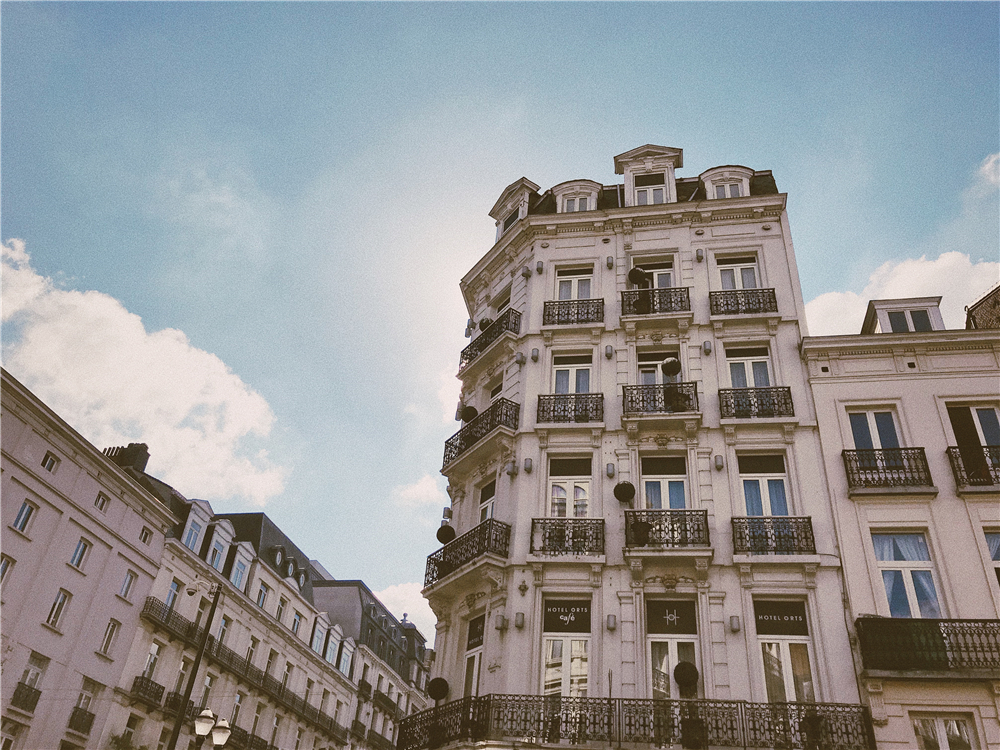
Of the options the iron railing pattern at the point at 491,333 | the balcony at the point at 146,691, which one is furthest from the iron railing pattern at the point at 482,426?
the balcony at the point at 146,691

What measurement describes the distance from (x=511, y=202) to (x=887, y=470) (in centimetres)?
1648

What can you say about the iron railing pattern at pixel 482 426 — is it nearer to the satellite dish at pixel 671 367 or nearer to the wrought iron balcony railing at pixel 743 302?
the satellite dish at pixel 671 367

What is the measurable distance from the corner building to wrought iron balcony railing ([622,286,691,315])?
0.07m

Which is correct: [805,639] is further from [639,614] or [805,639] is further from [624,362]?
[624,362]

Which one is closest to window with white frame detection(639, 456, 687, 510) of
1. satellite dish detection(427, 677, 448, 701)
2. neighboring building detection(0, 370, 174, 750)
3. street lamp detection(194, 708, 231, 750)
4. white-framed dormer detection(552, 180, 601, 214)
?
satellite dish detection(427, 677, 448, 701)

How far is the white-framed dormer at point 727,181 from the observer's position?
2586 cm

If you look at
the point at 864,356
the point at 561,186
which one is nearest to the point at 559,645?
the point at 864,356

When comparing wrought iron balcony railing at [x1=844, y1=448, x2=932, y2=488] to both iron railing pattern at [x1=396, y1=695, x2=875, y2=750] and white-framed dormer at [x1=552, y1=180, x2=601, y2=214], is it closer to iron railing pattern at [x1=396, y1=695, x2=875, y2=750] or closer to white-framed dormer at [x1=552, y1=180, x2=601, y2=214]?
iron railing pattern at [x1=396, y1=695, x2=875, y2=750]

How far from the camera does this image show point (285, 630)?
45906 millimetres

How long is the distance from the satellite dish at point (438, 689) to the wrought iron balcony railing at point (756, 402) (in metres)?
10.2

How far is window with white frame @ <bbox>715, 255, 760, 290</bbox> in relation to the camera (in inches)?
951

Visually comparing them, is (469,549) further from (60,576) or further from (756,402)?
(60,576)

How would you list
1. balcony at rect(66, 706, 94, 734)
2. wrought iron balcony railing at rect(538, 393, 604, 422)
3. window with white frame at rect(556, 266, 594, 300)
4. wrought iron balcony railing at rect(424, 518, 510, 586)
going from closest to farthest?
wrought iron balcony railing at rect(424, 518, 510, 586)
wrought iron balcony railing at rect(538, 393, 604, 422)
window with white frame at rect(556, 266, 594, 300)
balcony at rect(66, 706, 94, 734)

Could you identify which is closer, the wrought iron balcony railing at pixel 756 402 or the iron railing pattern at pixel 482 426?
the wrought iron balcony railing at pixel 756 402
